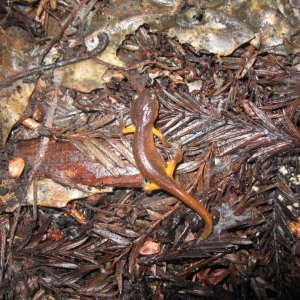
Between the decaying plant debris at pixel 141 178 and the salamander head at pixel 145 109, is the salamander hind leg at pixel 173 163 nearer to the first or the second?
the decaying plant debris at pixel 141 178

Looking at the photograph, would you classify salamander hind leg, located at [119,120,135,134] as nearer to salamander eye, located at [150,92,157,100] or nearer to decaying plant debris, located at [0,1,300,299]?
decaying plant debris, located at [0,1,300,299]

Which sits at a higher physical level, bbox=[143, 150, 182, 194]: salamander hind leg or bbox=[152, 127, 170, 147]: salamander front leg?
bbox=[152, 127, 170, 147]: salamander front leg

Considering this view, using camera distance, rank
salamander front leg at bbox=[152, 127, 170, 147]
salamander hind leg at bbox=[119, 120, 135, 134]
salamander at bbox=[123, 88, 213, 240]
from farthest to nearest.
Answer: salamander hind leg at bbox=[119, 120, 135, 134], salamander front leg at bbox=[152, 127, 170, 147], salamander at bbox=[123, 88, 213, 240]

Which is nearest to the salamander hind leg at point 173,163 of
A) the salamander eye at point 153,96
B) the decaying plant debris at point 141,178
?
the decaying plant debris at point 141,178

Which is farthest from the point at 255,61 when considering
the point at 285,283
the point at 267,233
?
the point at 285,283

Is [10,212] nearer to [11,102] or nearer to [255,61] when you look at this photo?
[11,102]

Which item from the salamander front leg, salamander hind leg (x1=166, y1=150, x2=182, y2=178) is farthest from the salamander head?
salamander hind leg (x1=166, y1=150, x2=182, y2=178)
